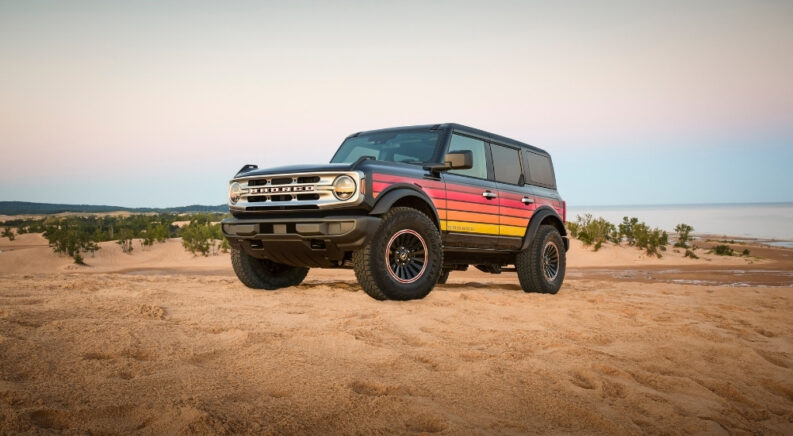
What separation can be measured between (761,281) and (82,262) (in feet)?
56.3

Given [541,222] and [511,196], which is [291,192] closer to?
[511,196]

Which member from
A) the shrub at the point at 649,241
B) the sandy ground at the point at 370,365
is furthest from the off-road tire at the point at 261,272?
the shrub at the point at 649,241

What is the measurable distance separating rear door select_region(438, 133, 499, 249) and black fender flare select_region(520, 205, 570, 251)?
0.78 metres

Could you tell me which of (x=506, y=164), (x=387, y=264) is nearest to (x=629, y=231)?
(x=506, y=164)

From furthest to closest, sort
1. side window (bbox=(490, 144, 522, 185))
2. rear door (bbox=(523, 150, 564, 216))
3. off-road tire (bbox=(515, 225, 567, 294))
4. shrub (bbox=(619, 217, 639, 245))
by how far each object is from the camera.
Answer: shrub (bbox=(619, 217, 639, 245)) < rear door (bbox=(523, 150, 564, 216)) < off-road tire (bbox=(515, 225, 567, 294)) < side window (bbox=(490, 144, 522, 185))

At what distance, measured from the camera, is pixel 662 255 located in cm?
1916

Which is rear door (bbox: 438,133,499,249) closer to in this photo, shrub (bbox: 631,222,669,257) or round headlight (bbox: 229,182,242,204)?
round headlight (bbox: 229,182,242,204)

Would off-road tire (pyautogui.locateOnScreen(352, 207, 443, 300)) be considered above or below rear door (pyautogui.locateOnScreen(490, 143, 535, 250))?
below

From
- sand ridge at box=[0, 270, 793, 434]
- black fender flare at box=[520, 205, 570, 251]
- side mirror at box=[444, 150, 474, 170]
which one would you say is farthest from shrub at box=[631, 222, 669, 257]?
side mirror at box=[444, 150, 474, 170]

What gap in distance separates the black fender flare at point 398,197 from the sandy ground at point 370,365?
92cm

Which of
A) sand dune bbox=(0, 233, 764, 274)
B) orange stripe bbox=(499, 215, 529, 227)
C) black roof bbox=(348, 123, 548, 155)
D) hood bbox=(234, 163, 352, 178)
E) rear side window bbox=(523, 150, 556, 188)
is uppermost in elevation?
black roof bbox=(348, 123, 548, 155)

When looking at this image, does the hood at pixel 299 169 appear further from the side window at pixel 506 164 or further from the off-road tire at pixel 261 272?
the side window at pixel 506 164

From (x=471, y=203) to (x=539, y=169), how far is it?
2465mm

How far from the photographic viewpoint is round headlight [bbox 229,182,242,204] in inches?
265
